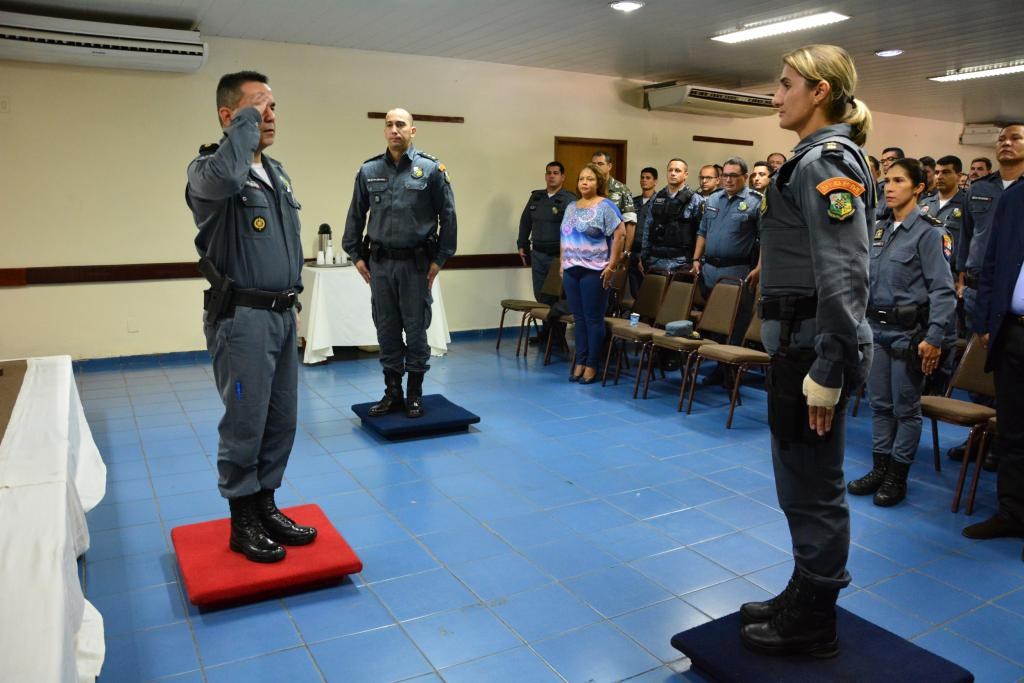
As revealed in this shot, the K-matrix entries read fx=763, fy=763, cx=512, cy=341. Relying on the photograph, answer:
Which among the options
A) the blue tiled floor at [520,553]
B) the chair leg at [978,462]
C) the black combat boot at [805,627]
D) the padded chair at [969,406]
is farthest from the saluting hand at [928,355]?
the black combat boot at [805,627]

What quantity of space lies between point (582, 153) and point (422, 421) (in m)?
5.17

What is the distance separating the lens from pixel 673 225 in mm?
6809

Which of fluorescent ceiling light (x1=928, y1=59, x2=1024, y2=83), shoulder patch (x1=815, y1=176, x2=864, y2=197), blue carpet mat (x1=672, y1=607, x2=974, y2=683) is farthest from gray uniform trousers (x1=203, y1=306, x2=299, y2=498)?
fluorescent ceiling light (x1=928, y1=59, x2=1024, y2=83)

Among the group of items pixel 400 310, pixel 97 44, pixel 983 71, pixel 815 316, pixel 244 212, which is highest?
pixel 983 71

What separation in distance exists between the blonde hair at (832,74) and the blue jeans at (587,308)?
3823 mm

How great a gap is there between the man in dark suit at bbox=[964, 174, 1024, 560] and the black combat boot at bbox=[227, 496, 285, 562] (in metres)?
2.86

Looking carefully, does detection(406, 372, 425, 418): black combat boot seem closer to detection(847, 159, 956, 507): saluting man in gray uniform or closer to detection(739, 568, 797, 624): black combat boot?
detection(847, 159, 956, 507): saluting man in gray uniform

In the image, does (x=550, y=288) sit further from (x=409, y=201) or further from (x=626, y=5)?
(x=409, y=201)

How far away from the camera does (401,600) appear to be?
2709 mm

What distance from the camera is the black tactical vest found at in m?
6.79

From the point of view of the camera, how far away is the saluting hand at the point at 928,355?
336 centimetres

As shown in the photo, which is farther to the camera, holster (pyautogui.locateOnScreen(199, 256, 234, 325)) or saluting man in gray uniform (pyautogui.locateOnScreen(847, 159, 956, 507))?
saluting man in gray uniform (pyautogui.locateOnScreen(847, 159, 956, 507))

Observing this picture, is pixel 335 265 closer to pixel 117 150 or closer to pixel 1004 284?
pixel 117 150

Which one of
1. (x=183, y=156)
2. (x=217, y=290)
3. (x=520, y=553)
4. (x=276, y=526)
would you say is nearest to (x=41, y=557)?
(x=217, y=290)
